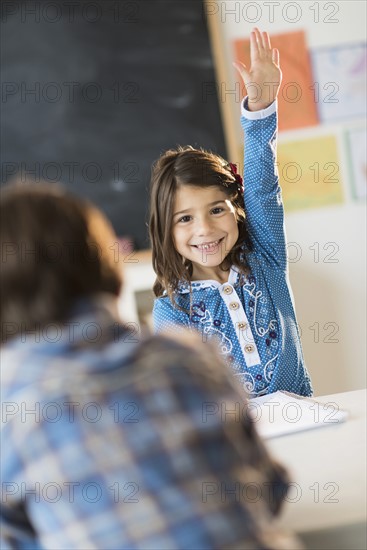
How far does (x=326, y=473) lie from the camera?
4.18ft

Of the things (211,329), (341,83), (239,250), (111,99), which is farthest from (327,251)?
(211,329)

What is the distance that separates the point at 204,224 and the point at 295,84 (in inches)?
64.9

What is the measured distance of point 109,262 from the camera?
0.97 meters

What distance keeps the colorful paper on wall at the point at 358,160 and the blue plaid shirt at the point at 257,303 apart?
1543 millimetres

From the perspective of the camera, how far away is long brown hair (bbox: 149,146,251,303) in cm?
201

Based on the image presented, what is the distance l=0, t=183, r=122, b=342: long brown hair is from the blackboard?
2386 mm

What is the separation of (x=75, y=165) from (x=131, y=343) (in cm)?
249

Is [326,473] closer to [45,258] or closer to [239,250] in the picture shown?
[45,258]

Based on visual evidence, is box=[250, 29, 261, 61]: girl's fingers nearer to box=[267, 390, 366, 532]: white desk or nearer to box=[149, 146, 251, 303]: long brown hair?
box=[149, 146, 251, 303]: long brown hair

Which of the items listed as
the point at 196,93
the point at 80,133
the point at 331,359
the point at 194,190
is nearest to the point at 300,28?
the point at 196,93

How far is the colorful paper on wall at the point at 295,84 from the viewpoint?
3424 millimetres

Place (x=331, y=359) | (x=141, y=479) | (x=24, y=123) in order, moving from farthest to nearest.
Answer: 1. (x=331, y=359)
2. (x=24, y=123)
3. (x=141, y=479)

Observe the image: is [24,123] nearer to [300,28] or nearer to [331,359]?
[300,28]

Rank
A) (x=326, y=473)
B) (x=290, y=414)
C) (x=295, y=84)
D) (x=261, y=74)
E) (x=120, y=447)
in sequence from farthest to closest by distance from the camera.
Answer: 1. (x=295, y=84)
2. (x=261, y=74)
3. (x=290, y=414)
4. (x=326, y=473)
5. (x=120, y=447)
